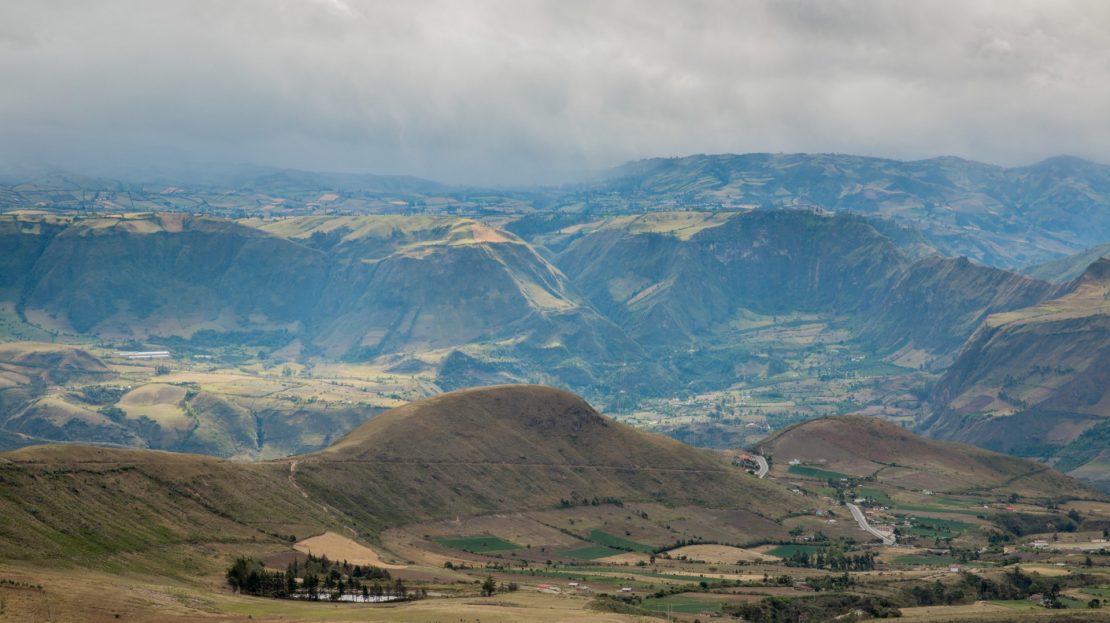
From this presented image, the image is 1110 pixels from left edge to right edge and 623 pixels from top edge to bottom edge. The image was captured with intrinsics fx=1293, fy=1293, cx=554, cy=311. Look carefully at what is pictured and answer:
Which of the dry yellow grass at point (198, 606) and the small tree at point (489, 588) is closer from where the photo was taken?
the dry yellow grass at point (198, 606)

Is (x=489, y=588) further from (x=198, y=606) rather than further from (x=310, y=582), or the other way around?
(x=198, y=606)

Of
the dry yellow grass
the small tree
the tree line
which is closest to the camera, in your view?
the dry yellow grass

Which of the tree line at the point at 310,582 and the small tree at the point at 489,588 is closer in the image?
the tree line at the point at 310,582

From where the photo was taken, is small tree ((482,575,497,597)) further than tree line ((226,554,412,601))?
Yes

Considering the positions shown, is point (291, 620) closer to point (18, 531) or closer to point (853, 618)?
point (18, 531)

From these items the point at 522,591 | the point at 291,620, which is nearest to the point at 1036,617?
the point at 522,591

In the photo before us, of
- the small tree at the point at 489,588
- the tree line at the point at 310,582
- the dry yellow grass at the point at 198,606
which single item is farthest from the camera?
the small tree at the point at 489,588

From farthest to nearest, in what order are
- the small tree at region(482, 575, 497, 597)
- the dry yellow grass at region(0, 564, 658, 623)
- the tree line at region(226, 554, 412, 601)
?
the small tree at region(482, 575, 497, 597)
the tree line at region(226, 554, 412, 601)
the dry yellow grass at region(0, 564, 658, 623)

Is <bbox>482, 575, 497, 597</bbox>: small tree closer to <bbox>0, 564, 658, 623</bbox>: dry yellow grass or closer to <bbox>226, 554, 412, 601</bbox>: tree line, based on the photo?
<bbox>0, 564, 658, 623</bbox>: dry yellow grass

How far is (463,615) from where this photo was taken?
16062 cm

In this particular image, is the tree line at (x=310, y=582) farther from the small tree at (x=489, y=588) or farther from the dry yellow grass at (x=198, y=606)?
the small tree at (x=489, y=588)

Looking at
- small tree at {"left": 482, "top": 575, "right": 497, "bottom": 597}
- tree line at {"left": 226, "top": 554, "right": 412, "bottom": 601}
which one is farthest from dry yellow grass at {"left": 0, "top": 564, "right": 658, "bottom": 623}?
small tree at {"left": 482, "top": 575, "right": 497, "bottom": 597}

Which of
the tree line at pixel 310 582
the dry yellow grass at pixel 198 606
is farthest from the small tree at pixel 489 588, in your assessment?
the tree line at pixel 310 582

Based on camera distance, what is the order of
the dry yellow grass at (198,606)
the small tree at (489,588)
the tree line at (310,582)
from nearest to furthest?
1. the dry yellow grass at (198,606)
2. the tree line at (310,582)
3. the small tree at (489,588)
